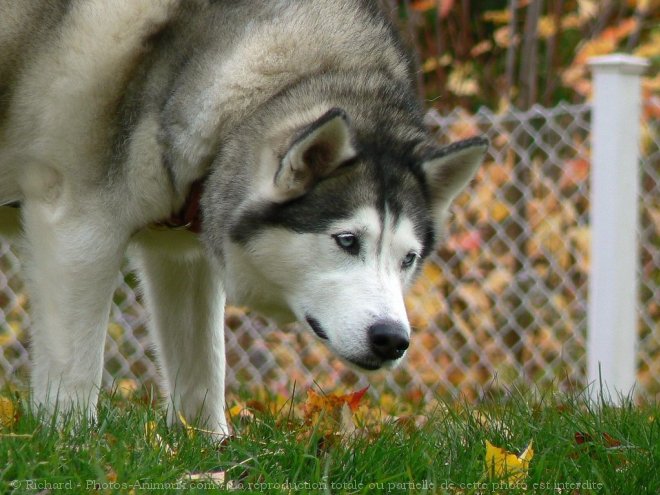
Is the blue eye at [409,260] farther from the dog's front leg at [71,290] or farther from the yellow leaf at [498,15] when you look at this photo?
the yellow leaf at [498,15]

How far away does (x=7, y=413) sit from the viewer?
3.21m

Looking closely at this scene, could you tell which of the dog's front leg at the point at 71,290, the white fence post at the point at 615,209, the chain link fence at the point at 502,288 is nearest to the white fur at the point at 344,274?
the dog's front leg at the point at 71,290

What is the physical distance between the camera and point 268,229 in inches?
128

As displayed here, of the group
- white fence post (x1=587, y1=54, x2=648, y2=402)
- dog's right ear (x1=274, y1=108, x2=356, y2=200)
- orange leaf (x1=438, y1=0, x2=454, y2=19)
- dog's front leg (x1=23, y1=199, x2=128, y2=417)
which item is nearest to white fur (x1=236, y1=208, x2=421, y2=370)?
dog's right ear (x1=274, y1=108, x2=356, y2=200)

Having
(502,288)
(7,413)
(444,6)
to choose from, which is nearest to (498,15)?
(444,6)

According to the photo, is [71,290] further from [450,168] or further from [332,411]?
[450,168]

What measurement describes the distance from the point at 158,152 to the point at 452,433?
3.77ft

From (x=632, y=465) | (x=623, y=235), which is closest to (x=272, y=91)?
(x=632, y=465)

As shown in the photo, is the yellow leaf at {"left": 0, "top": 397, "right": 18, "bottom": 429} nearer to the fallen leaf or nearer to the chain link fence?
the fallen leaf

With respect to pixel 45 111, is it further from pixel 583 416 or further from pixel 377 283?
pixel 583 416

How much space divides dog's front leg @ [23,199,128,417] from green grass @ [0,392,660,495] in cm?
17

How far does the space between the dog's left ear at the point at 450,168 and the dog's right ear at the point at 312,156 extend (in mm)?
279

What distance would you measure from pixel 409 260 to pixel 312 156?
0.41 m

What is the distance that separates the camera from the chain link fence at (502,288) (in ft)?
18.7
